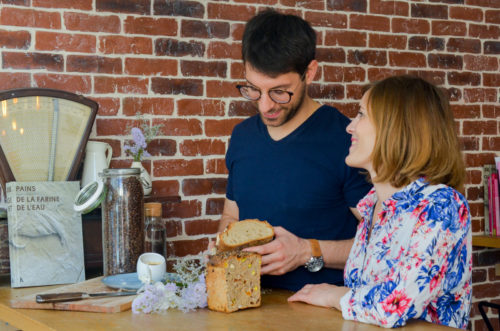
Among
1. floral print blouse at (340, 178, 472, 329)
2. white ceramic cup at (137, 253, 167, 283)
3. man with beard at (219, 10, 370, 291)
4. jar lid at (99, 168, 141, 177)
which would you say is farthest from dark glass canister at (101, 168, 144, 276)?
floral print blouse at (340, 178, 472, 329)

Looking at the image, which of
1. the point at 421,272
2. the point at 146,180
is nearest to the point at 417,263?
the point at 421,272

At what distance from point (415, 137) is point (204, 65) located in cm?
135

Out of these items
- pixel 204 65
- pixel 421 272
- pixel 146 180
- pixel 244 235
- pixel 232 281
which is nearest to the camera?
pixel 421 272

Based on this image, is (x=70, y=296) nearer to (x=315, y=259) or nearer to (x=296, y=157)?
(x=315, y=259)

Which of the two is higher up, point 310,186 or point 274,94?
point 274,94

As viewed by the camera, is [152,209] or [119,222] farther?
[152,209]

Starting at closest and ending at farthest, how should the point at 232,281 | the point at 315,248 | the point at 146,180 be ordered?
the point at 232,281 → the point at 315,248 → the point at 146,180

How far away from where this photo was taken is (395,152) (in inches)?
61.6

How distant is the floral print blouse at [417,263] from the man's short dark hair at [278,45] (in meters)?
0.61

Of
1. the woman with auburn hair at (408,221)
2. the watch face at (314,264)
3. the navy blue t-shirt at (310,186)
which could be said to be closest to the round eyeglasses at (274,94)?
the navy blue t-shirt at (310,186)

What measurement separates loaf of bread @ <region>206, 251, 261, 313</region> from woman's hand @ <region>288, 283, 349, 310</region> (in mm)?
125

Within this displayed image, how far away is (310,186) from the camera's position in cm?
203

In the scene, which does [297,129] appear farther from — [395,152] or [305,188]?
[395,152]

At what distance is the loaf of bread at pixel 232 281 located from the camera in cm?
153
